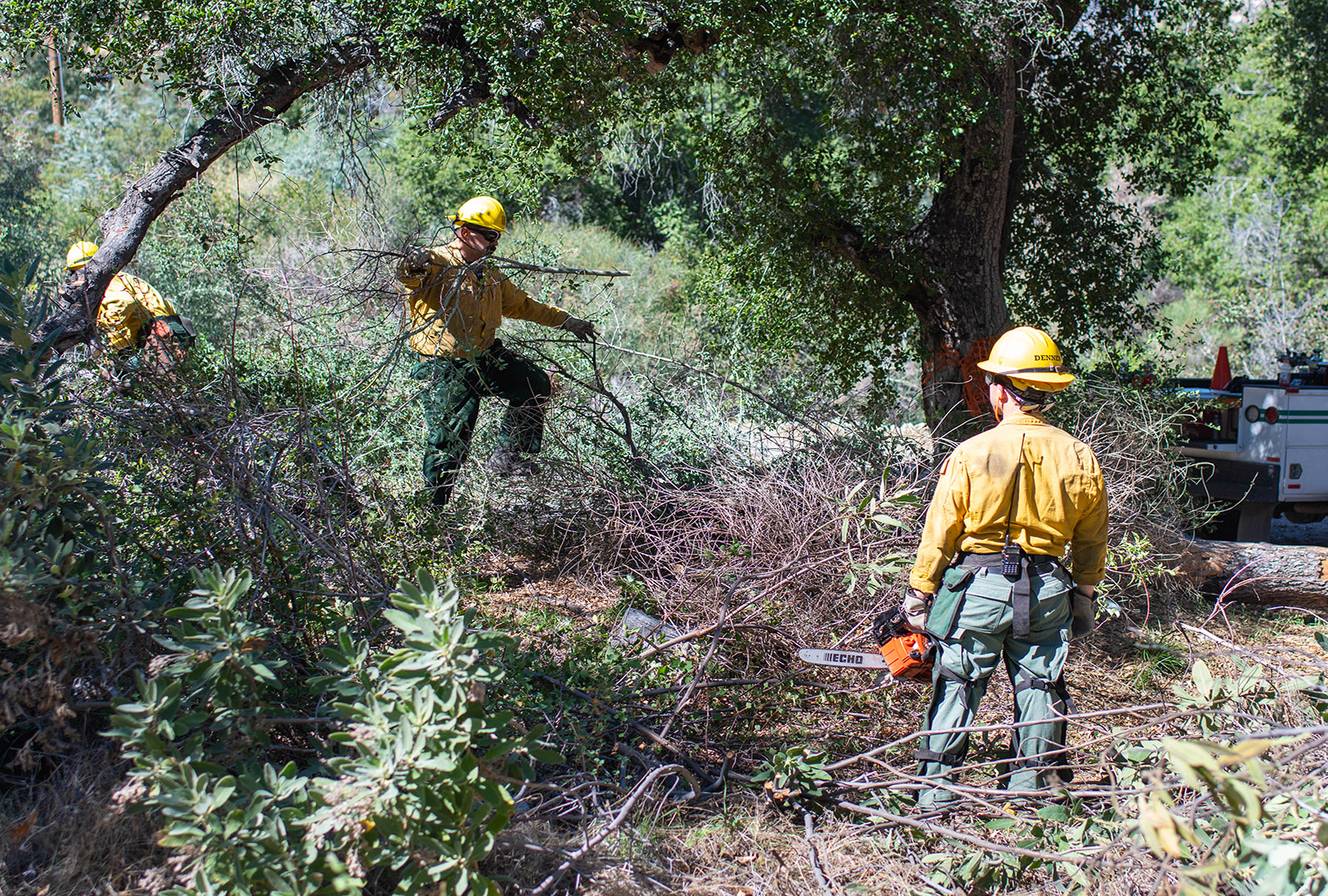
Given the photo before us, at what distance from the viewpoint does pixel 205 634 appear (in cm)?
246

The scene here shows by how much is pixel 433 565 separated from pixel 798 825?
2.18 meters

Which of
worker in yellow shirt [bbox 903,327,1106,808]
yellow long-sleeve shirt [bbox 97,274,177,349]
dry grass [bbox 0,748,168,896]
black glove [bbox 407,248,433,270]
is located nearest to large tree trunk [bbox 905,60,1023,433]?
worker in yellow shirt [bbox 903,327,1106,808]

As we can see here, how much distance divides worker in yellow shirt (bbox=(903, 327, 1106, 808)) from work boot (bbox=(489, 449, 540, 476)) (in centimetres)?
266

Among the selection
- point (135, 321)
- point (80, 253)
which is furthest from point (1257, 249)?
point (80, 253)

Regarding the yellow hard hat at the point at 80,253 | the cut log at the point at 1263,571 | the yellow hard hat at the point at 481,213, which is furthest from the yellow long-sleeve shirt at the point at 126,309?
the cut log at the point at 1263,571

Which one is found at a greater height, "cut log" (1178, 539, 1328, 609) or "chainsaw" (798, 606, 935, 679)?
"chainsaw" (798, 606, 935, 679)

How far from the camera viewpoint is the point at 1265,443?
295 inches

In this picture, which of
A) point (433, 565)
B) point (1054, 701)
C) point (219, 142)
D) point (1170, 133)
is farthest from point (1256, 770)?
point (1170, 133)

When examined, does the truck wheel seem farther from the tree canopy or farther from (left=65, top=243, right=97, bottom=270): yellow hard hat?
(left=65, top=243, right=97, bottom=270): yellow hard hat

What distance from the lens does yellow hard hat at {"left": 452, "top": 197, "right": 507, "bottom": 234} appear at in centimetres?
529

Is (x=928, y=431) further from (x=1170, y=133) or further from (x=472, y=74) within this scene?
(x=1170, y=133)

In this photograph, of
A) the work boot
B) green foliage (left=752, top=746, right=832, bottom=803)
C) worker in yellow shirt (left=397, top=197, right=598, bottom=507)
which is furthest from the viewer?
the work boot

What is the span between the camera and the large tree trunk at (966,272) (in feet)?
20.7

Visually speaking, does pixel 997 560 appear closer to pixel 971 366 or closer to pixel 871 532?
pixel 871 532
